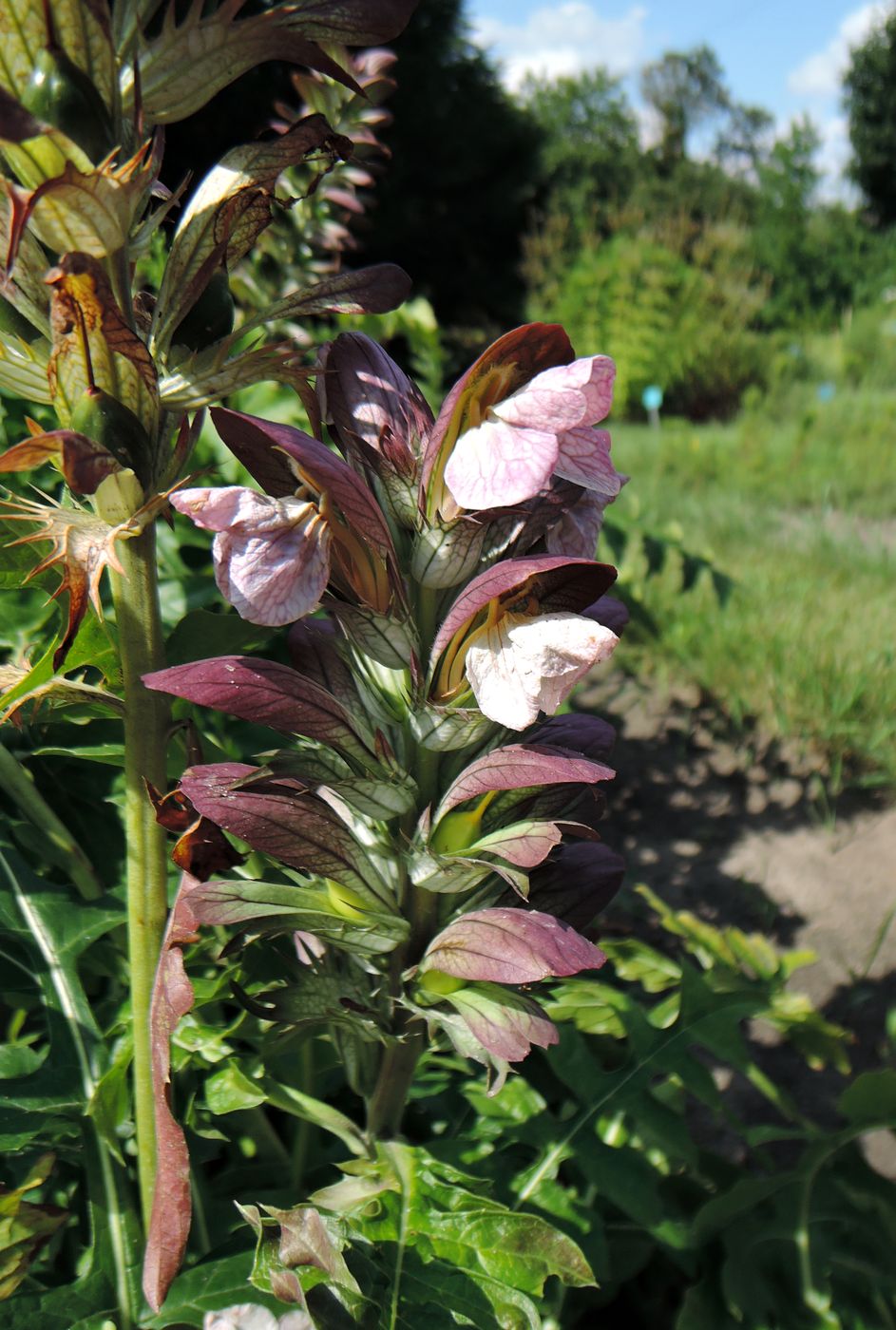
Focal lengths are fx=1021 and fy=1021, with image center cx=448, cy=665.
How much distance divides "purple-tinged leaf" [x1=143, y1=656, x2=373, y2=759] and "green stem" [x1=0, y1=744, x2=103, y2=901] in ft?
1.43

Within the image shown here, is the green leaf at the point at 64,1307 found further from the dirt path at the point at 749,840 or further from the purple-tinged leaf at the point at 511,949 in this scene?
the dirt path at the point at 749,840

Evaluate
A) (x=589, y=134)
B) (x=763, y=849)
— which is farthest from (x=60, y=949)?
(x=589, y=134)

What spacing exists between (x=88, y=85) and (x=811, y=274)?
54.7 ft

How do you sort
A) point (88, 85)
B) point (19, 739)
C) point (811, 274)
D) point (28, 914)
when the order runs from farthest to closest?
point (811, 274) < point (19, 739) < point (28, 914) < point (88, 85)

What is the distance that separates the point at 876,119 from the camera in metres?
23.8

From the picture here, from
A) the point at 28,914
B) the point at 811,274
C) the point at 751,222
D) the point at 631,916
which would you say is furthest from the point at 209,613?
the point at 751,222

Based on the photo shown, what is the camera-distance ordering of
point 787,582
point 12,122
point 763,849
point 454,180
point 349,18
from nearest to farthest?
point 12,122 → point 349,18 → point 763,849 → point 787,582 → point 454,180

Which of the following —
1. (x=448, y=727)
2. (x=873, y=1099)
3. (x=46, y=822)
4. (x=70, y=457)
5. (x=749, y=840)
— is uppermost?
(x=70, y=457)

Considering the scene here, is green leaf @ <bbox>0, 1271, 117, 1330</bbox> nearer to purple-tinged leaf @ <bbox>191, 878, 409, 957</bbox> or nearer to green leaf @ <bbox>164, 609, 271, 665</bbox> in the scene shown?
purple-tinged leaf @ <bbox>191, 878, 409, 957</bbox>

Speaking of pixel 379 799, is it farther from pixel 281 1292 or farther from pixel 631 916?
pixel 631 916

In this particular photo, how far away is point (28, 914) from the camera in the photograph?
3.51 feet

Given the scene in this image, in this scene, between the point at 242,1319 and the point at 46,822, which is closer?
the point at 242,1319

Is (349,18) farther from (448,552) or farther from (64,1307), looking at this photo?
(64,1307)

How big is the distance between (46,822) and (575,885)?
0.58 m
